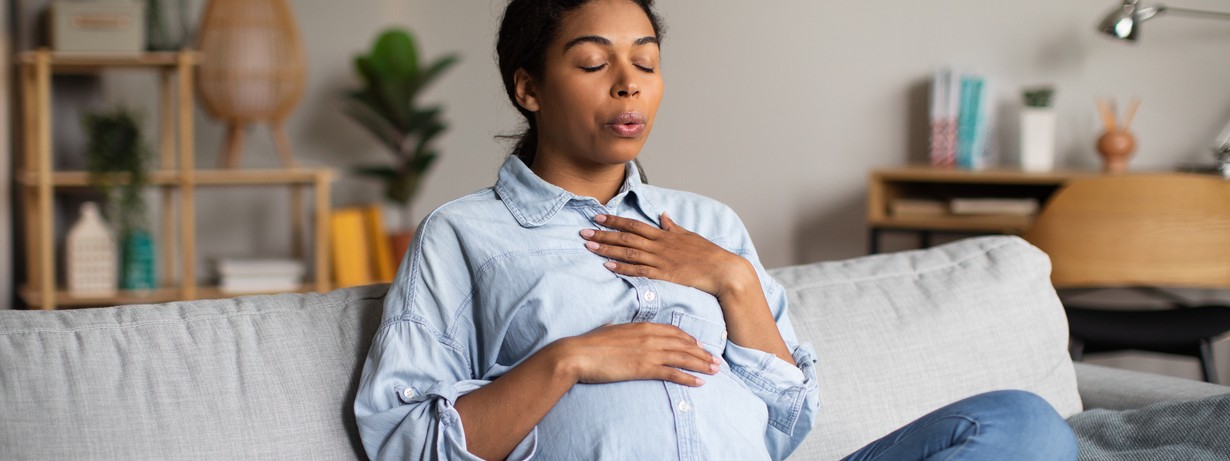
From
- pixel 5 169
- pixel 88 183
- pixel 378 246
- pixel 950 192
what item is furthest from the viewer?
pixel 378 246

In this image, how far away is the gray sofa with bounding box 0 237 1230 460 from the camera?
121 cm

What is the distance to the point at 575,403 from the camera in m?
1.23

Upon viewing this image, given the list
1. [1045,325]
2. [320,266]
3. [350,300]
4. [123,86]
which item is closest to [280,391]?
[350,300]

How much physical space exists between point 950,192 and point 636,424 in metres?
2.91

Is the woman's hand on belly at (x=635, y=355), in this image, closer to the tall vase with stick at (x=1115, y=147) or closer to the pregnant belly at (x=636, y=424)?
the pregnant belly at (x=636, y=424)

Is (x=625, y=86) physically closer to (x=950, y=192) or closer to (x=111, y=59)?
(x=950, y=192)

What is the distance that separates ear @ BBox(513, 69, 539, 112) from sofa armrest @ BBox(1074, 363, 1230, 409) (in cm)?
100

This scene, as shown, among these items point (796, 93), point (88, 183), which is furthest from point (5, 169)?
point (796, 93)

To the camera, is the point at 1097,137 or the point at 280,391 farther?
the point at 1097,137

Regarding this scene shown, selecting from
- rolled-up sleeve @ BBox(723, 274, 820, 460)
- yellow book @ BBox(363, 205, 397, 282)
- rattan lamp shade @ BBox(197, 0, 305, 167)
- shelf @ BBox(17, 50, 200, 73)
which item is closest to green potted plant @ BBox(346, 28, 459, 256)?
yellow book @ BBox(363, 205, 397, 282)

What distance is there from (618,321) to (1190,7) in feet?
9.79

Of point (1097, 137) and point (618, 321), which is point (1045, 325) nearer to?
point (618, 321)

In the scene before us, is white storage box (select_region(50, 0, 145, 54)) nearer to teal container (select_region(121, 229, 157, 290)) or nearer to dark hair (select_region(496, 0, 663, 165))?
teal container (select_region(121, 229, 157, 290))

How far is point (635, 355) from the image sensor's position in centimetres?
125
